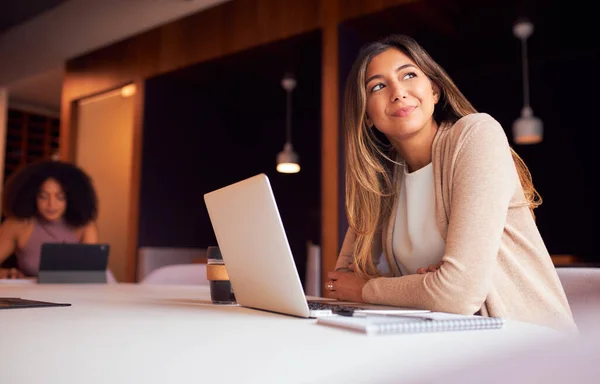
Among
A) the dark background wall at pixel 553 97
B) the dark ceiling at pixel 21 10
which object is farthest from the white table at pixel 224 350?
the dark ceiling at pixel 21 10

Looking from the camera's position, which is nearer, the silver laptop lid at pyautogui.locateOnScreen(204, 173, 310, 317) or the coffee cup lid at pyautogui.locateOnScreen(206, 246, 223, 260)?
the silver laptop lid at pyautogui.locateOnScreen(204, 173, 310, 317)

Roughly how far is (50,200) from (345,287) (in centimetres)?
263

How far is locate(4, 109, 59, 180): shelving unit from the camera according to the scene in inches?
327

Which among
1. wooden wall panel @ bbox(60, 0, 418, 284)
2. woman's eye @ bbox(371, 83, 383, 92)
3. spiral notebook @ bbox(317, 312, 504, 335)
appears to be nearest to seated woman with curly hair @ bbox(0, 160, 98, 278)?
wooden wall panel @ bbox(60, 0, 418, 284)

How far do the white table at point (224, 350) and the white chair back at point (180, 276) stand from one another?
165 cm

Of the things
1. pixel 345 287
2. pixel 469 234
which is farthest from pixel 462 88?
pixel 469 234

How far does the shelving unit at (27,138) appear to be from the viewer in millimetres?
8297

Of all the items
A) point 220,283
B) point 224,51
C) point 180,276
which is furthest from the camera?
point 224,51

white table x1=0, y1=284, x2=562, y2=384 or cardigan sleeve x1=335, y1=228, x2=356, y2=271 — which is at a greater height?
cardigan sleeve x1=335, y1=228, x2=356, y2=271

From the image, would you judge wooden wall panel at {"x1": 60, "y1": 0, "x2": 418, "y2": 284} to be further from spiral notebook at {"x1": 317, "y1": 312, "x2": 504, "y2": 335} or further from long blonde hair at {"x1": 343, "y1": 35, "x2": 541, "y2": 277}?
spiral notebook at {"x1": 317, "y1": 312, "x2": 504, "y2": 335}

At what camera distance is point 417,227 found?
1578 mm

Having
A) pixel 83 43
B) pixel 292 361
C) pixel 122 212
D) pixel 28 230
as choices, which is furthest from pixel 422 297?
pixel 83 43

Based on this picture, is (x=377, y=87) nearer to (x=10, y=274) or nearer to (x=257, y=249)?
(x=257, y=249)

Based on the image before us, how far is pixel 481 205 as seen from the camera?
4.24ft
